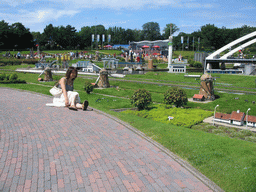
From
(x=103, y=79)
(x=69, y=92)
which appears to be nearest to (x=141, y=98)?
(x=69, y=92)

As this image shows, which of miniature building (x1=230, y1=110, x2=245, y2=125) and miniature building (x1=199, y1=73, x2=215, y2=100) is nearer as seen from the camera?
miniature building (x1=230, y1=110, x2=245, y2=125)

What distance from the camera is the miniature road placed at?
6.49 m

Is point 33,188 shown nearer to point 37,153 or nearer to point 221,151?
point 37,153

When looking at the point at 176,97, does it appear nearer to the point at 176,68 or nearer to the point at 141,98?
the point at 141,98

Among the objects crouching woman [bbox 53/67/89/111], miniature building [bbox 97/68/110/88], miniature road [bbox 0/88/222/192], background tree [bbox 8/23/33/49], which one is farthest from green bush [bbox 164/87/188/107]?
background tree [bbox 8/23/33/49]

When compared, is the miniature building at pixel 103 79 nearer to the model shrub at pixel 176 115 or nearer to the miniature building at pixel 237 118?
the model shrub at pixel 176 115

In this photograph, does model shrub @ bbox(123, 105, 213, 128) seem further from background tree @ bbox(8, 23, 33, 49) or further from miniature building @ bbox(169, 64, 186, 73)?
background tree @ bbox(8, 23, 33, 49)

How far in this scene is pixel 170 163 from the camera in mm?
7953

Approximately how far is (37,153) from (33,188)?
2.17 metres

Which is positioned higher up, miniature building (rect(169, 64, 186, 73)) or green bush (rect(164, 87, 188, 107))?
miniature building (rect(169, 64, 186, 73))

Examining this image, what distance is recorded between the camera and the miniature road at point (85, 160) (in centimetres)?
649

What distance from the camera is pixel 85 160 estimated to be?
25.5 ft

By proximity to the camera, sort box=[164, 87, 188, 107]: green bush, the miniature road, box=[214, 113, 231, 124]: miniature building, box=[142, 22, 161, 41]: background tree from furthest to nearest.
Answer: box=[142, 22, 161, 41]: background tree, box=[164, 87, 188, 107]: green bush, box=[214, 113, 231, 124]: miniature building, the miniature road

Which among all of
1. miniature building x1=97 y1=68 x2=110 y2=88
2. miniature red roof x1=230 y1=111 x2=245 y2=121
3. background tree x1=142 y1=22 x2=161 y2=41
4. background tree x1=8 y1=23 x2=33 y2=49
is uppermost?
background tree x1=142 y1=22 x2=161 y2=41
